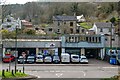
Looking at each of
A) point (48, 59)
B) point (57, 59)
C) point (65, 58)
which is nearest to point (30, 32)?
point (48, 59)

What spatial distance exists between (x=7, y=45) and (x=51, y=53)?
3.90ft

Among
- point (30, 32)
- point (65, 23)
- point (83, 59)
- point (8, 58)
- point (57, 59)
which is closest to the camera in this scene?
point (8, 58)

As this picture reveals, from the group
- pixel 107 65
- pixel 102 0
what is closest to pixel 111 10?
pixel 102 0

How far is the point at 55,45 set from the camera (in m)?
8.62

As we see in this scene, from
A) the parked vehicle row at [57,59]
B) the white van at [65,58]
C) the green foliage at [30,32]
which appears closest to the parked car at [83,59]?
the parked vehicle row at [57,59]

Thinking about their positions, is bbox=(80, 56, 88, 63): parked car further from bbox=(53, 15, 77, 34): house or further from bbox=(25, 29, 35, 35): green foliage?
bbox=(25, 29, 35, 35): green foliage

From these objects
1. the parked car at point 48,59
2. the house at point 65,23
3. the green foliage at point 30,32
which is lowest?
the parked car at point 48,59

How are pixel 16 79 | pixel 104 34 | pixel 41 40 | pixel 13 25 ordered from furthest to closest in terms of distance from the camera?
pixel 104 34 < pixel 41 40 < pixel 13 25 < pixel 16 79

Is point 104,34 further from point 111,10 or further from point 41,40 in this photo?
point 111,10

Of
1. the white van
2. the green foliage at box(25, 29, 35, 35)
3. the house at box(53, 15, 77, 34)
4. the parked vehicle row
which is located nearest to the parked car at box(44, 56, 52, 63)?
the parked vehicle row

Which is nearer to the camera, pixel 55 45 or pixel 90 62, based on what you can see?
pixel 90 62

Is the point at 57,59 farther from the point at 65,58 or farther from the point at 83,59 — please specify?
the point at 83,59

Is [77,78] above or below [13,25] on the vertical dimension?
below

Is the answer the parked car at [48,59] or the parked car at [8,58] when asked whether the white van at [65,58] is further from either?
the parked car at [8,58]
